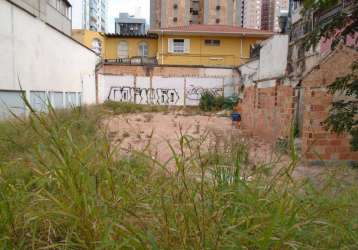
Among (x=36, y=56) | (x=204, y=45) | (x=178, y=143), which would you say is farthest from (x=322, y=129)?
(x=204, y=45)

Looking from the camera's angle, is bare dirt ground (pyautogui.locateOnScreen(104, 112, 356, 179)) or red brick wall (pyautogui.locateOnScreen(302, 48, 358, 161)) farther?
red brick wall (pyautogui.locateOnScreen(302, 48, 358, 161))

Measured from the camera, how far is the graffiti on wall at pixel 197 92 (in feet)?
73.8

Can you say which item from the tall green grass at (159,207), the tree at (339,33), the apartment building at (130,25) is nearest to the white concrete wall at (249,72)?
the tree at (339,33)

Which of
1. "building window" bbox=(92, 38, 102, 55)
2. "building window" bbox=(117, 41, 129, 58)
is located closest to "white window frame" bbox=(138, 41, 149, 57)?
"building window" bbox=(117, 41, 129, 58)

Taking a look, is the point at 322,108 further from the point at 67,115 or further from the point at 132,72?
the point at 132,72

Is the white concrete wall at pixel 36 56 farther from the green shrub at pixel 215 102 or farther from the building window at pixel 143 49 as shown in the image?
the building window at pixel 143 49

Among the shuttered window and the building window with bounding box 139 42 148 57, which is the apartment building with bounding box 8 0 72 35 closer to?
the building window with bounding box 139 42 148 57

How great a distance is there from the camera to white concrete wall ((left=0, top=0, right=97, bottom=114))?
9492 millimetres

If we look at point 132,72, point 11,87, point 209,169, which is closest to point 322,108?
point 209,169

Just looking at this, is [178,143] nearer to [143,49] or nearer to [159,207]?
[159,207]

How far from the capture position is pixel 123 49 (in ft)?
92.9

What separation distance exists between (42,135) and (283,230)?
1529 mm

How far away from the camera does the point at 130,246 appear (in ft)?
5.17

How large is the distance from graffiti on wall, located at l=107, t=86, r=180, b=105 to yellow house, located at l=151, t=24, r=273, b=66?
444 centimetres
